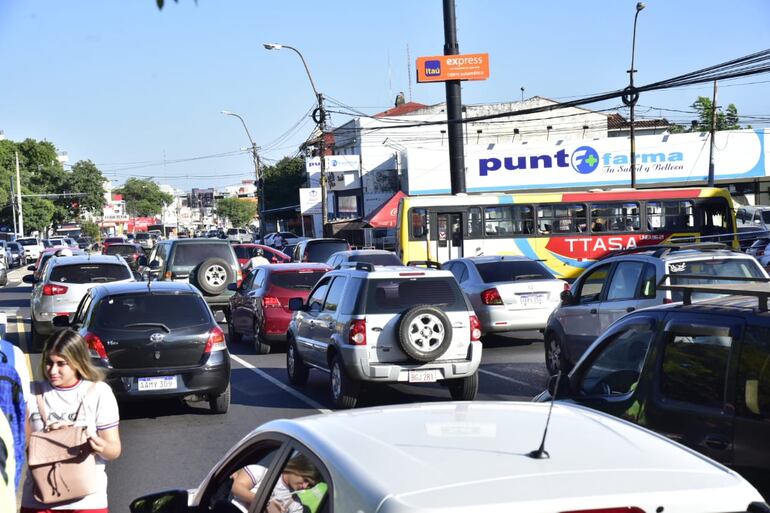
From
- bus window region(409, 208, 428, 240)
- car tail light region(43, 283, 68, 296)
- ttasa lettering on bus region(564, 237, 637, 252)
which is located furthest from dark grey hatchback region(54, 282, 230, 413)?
ttasa lettering on bus region(564, 237, 637, 252)

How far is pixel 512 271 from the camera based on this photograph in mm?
17734

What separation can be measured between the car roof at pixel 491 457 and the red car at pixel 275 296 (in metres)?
13.4

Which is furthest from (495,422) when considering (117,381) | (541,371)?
(541,371)

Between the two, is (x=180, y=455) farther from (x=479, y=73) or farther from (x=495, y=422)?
(x=479, y=73)

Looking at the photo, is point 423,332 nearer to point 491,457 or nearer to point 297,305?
point 297,305

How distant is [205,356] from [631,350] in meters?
5.87

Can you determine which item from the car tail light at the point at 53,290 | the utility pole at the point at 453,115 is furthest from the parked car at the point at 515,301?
the utility pole at the point at 453,115

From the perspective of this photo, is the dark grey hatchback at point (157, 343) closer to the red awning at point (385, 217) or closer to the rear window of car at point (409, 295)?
the rear window of car at point (409, 295)

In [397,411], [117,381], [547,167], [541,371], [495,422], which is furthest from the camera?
[547,167]

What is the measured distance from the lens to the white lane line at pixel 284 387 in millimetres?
11891

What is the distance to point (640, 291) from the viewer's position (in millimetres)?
11484

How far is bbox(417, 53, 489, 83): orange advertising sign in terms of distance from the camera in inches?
1486

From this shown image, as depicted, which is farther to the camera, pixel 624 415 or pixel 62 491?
pixel 624 415

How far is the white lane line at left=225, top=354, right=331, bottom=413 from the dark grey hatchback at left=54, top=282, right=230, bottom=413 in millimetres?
1154
